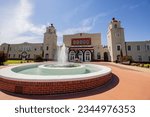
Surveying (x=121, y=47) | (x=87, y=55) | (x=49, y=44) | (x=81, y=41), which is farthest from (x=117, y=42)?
(x=49, y=44)

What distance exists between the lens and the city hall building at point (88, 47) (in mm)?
29312

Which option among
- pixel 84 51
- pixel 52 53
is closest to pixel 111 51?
pixel 84 51

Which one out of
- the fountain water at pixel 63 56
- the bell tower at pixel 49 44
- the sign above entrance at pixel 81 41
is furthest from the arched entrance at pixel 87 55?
the bell tower at pixel 49 44

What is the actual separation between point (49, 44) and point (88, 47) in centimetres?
1412

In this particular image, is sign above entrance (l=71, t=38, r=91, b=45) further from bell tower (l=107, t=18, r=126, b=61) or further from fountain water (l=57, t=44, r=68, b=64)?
bell tower (l=107, t=18, r=126, b=61)

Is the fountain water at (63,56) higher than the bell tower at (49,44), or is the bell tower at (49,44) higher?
the bell tower at (49,44)

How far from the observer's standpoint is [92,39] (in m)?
35.8

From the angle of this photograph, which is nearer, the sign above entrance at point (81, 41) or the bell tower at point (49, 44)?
the bell tower at point (49, 44)

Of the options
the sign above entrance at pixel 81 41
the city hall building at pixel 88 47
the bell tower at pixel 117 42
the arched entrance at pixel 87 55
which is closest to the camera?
the bell tower at pixel 117 42

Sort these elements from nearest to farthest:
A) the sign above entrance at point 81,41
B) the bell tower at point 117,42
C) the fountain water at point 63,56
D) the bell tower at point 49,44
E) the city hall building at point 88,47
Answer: the fountain water at point 63,56
the bell tower at point 117,42
the city hall building at point 88,47
the bell tower at point 49,44
the sign above entrance at point 81,41

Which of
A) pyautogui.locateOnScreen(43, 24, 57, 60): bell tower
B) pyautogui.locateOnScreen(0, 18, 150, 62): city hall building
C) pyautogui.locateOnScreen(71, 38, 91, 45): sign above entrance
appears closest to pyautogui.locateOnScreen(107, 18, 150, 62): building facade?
pyautogui.locateOnScreen(0, 18, 150, 62): city hall building

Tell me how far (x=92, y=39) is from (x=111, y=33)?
7876mm

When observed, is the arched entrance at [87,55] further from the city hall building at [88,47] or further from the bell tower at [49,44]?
the bell tower at [49,44]

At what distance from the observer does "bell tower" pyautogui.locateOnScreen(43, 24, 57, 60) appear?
3544 cm
